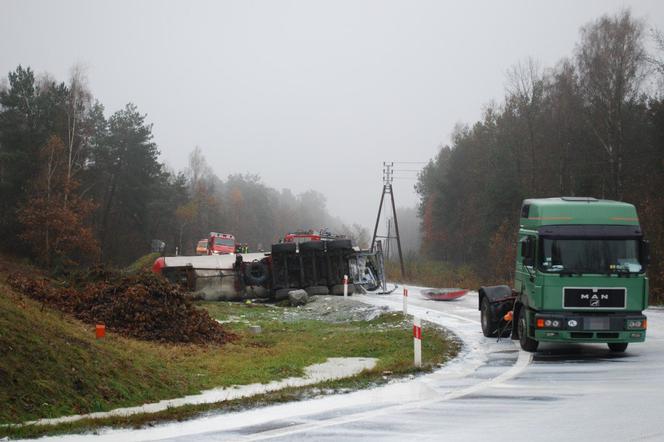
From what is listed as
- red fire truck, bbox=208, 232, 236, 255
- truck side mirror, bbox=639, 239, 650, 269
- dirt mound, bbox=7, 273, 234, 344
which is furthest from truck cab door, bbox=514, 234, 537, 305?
red fire truck, bbox=208, 232, 236, 255

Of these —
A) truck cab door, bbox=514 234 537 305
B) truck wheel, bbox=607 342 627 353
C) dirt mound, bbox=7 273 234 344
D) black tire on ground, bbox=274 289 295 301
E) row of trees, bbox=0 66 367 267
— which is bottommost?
black tire on ground, bbox=274 289 295 301

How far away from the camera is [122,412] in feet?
31.6

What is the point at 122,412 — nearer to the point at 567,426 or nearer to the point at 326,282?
the point at 567,426

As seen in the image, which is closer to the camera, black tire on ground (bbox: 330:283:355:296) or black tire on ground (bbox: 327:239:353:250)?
black tire on ground (bbox: 327:239:353:250)

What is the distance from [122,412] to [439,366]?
6261mm

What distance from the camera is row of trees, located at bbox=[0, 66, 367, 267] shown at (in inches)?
2104

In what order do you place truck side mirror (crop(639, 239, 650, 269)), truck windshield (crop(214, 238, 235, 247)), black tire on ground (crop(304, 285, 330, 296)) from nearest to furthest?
1. truck side mirror (crop(639, 239, 650, 269))
2. black tire on ground (crop(304, 285, 330, 296))
3. truck windshield (crop(214, 238, 235, 247))

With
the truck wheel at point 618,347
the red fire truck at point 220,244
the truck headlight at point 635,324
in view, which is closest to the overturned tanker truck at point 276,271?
the truck wheel at point 618,347

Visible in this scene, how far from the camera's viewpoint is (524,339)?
49.8 feet

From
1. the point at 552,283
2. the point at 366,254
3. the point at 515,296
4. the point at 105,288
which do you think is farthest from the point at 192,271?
the point at 552,283

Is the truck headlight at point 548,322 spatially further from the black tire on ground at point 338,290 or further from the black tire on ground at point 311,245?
the black tire on ground at point 338,290

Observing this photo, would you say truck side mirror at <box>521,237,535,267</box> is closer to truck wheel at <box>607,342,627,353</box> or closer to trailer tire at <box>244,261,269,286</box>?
truck wheel at <box>607,342,627,353</box>

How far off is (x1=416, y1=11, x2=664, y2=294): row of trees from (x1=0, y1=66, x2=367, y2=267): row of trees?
33.0 m

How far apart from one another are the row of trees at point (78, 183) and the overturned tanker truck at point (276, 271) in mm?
18499
